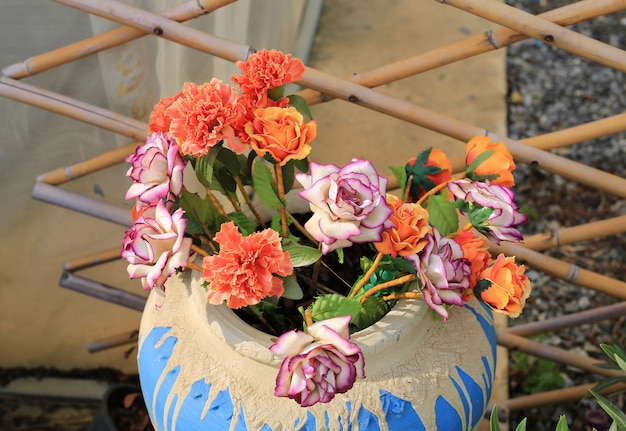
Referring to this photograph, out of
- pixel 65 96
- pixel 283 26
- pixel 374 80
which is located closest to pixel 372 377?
pixel 374 80

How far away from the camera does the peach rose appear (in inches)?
34.0

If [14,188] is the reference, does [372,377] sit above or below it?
above

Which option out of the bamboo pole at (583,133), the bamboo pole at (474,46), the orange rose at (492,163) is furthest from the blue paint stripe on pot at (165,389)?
the bamboo pole at (583,133)

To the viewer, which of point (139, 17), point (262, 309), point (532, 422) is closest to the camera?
point (262, 309)

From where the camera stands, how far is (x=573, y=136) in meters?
1.30

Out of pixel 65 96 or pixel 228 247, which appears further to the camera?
pixel 65 96

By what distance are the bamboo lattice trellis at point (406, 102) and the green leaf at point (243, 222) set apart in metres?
0.30

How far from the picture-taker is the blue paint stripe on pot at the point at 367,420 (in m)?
0.89

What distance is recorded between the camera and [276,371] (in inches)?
35.5

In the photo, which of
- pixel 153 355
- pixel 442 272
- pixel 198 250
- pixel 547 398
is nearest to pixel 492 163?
pixel 442 272

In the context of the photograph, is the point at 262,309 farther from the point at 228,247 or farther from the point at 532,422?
the point at 532,422

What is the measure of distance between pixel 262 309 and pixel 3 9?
2.22 feet

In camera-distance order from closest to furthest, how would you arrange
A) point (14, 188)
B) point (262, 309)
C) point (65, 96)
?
1. point (262, 309)
2. point (65, 96)
3. point (14, 188)

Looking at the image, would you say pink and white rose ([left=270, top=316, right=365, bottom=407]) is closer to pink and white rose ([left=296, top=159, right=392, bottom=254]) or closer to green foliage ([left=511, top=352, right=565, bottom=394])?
pink and white rose ([left=296, top=159, right=392, bottom=254])
